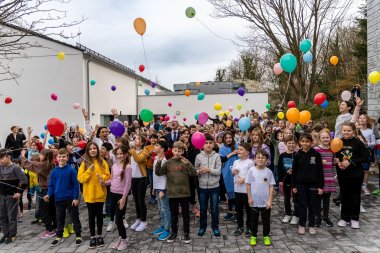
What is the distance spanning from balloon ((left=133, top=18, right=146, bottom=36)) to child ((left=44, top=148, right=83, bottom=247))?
4147mm

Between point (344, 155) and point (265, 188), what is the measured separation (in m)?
1.80

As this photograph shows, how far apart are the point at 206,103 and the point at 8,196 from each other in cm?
1882

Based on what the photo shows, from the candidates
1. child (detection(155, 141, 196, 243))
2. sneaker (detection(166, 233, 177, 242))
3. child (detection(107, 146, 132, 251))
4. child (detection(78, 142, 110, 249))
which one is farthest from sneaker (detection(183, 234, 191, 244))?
child (detection(78, 142, 110, 249))

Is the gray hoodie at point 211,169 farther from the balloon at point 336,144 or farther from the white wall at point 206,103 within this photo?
the white wall at point 206,103

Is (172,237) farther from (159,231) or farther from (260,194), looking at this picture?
(260,194)

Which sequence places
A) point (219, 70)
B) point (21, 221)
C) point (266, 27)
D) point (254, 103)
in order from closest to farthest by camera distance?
point (21, 221)
point (266, 27)
point (254, 103)
point (219, 70)

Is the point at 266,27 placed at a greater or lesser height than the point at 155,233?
greater

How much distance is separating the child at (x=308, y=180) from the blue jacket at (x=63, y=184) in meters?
3.79

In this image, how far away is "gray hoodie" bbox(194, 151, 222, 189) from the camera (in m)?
5.00

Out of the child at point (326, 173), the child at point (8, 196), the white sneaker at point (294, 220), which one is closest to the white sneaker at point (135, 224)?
the child at point (8, 196)

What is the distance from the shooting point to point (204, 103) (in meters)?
23.3

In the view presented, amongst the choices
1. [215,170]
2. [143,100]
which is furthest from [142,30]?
[143,100]

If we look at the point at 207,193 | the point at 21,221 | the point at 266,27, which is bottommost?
the point at 21,221

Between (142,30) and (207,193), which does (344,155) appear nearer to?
(207,193)
